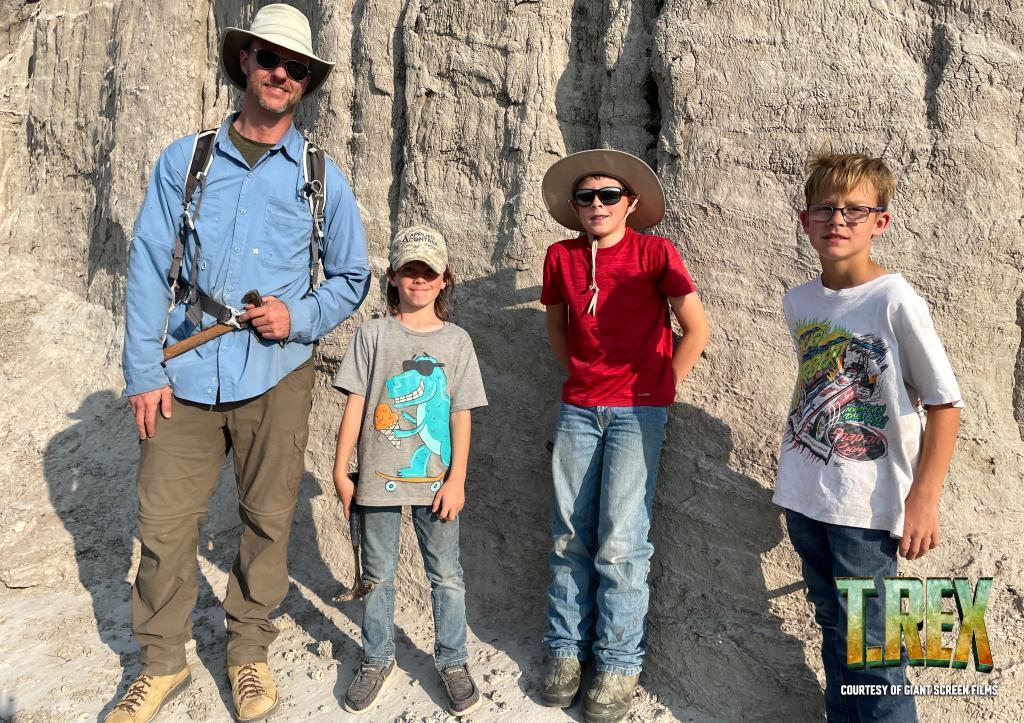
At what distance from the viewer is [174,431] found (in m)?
2.64

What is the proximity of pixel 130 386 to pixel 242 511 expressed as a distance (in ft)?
2.03

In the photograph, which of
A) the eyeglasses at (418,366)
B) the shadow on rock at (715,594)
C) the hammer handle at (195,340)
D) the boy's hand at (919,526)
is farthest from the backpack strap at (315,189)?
the boy's hand at (919,526)

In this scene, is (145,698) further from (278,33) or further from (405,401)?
(278,33)

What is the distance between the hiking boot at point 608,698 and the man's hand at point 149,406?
1.80 m

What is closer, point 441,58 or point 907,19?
point 907,19

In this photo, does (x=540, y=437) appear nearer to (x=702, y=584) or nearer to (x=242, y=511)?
(x=702, y=584)

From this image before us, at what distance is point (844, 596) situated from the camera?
7.00 ft

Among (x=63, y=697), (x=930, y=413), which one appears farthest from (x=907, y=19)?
(x=63, y=697)

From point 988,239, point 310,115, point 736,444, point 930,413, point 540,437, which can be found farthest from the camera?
point 310,115

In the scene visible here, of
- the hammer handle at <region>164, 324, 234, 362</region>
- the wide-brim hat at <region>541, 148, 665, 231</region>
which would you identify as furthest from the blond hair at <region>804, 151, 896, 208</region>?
the hammer handle at <region>164, 324, 234, 362</region>

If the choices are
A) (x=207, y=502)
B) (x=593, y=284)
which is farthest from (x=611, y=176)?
(x=207, y=502)

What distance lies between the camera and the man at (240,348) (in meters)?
2.57

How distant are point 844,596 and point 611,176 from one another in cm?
159

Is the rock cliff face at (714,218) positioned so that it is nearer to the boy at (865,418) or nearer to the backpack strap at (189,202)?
the boy at (865,418)
